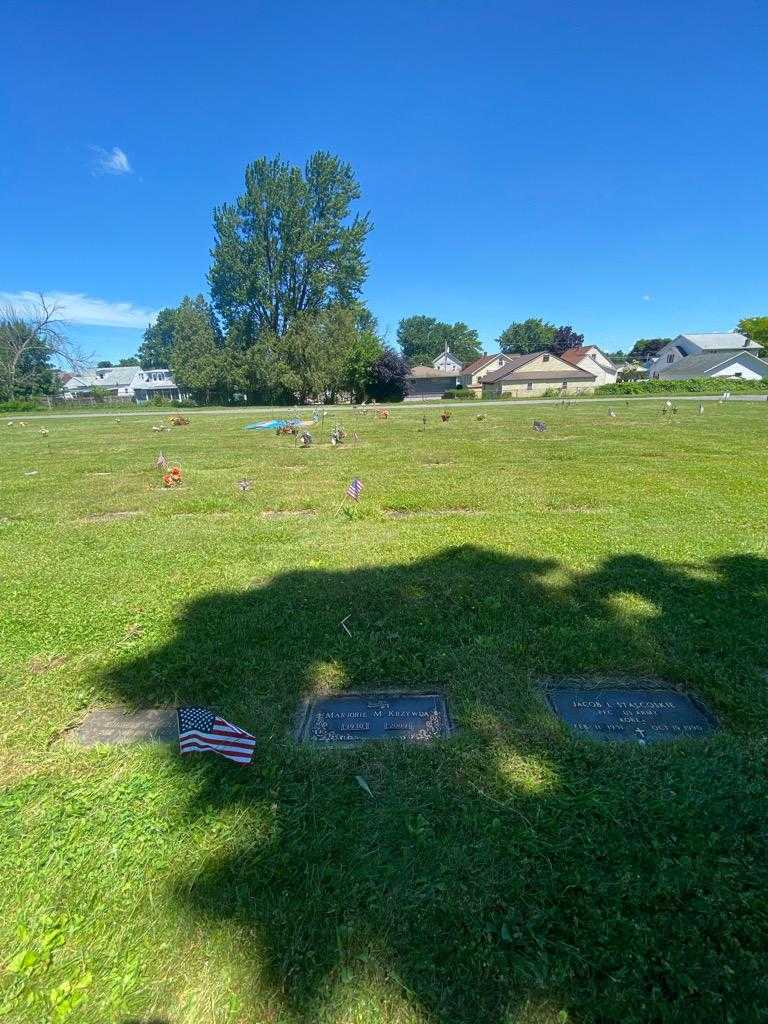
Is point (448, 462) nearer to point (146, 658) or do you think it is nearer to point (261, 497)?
point (261, 497)

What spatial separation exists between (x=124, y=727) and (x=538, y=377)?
57078 mm

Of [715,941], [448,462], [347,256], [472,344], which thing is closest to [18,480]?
[448,462]

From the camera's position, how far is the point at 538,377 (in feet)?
178

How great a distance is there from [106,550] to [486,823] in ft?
15.4

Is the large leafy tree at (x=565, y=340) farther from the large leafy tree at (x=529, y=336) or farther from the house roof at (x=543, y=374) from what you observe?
the house roof at (x=543, y=374)

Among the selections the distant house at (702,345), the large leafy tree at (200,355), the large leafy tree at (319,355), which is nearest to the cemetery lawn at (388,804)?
the large leafy tree at (319,355)

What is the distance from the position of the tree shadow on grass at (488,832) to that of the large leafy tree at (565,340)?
298ft

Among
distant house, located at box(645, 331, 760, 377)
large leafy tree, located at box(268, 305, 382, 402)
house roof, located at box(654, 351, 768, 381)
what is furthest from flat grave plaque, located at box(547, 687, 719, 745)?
distant house, located at box(645, 331, 760, 377)

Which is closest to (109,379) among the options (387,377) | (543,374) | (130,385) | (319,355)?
(130,385)

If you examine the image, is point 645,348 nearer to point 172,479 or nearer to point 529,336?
point 529,336

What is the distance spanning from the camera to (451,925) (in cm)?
158

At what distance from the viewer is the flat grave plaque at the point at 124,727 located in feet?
8.13

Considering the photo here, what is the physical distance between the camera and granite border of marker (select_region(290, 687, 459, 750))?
2.39m

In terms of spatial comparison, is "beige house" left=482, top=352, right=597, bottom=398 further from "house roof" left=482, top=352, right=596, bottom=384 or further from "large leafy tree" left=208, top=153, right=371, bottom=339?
"large leafy tree" left=208, top=153, right=371, bottom=339
